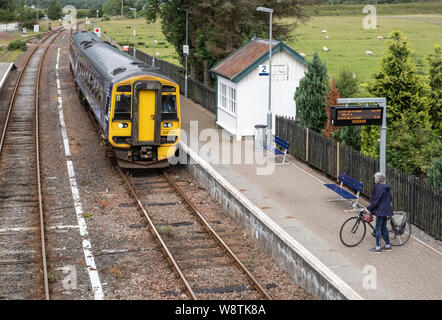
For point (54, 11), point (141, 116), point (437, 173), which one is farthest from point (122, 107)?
point (54, 11)

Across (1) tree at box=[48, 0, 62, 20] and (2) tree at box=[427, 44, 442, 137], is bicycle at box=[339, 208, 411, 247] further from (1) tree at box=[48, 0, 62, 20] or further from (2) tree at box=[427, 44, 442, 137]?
(1) tree at box=[48, 0, 62, 20]

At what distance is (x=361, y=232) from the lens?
15547 millimetres

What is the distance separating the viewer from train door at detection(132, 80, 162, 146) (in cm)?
2205

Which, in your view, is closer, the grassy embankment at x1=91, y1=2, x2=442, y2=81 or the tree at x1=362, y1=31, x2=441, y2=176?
the tree at x1=362, y1=31, x2=441, y2=176

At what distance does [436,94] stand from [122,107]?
10487mm

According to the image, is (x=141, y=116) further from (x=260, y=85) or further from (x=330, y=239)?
(x=330, y=239)

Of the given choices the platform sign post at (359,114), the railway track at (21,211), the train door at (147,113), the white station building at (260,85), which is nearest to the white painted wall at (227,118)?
the white station building at (260,85)

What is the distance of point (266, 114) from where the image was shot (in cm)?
2720

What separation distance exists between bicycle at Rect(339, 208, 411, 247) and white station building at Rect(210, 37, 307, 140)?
1167cm

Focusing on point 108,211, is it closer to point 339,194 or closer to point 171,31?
point 339,194

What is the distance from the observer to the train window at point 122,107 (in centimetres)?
2209

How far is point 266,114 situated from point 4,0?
381 feet

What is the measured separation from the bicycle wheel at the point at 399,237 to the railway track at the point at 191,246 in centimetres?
334

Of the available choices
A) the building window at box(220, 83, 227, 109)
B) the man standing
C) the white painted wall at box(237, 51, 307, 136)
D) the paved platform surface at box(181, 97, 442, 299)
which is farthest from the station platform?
the man standing
